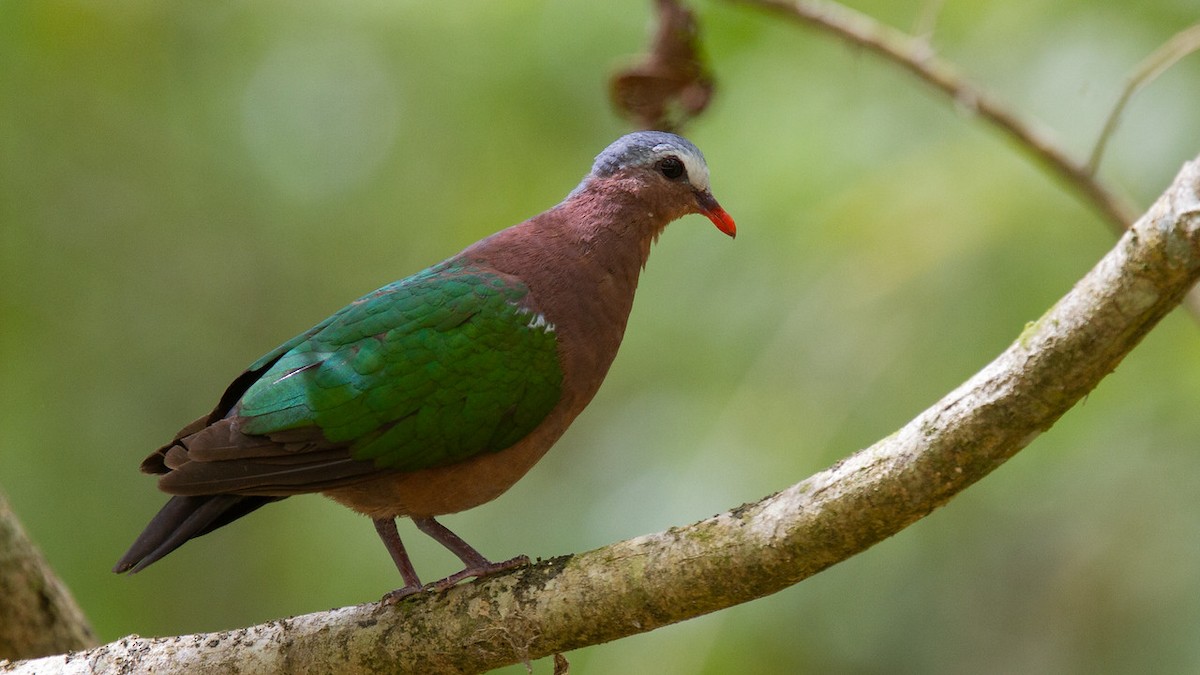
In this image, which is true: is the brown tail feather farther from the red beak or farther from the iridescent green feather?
the red beak

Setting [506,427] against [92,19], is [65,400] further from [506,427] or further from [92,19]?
[506,427]

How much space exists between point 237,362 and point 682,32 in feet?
14.7

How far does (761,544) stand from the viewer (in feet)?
9.72

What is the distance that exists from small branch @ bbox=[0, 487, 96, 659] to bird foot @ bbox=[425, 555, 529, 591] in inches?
68.2

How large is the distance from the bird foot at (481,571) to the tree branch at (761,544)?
31 millimetres

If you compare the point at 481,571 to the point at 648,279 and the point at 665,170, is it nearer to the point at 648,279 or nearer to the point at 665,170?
the point at 665,170

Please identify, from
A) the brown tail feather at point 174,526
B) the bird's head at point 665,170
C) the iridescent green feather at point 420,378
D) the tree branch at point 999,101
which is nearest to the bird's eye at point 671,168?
the bird's head at point 665,170

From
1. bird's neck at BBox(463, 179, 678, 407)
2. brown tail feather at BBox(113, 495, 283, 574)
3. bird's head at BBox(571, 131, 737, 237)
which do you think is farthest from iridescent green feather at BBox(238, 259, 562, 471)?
bird's head at BBox(571, 131, 737, 237)

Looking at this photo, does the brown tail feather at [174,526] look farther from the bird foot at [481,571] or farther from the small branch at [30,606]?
the small branch at [30,606]

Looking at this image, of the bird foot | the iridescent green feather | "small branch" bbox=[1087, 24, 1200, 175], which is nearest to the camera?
the bird foot

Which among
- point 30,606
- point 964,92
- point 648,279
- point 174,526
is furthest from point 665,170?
point 30,606

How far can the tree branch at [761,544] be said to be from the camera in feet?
8.47

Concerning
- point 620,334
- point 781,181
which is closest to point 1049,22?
point 781,181

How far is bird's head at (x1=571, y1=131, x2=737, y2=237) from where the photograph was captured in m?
4.16
